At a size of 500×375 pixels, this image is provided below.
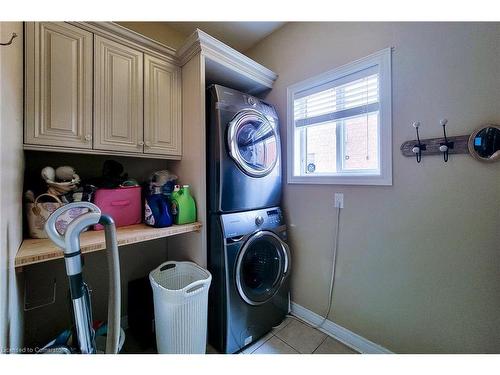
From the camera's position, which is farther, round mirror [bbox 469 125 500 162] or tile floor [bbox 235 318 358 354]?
tile floor [bbox 235 318 358 354]

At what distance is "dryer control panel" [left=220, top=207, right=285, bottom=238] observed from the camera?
1399 mm

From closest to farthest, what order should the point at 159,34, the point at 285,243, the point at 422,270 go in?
the point at 422,270 → the point at 285,243 → the point at 159,34

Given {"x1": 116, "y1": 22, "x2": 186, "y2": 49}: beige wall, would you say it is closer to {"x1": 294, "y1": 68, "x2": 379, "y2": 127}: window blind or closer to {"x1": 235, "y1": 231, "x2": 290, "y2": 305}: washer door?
{"x1": 294, "y1": 68, "x2": 379, "y2": 127}: window blind

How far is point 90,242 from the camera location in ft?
3.37

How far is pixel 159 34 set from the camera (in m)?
1.88

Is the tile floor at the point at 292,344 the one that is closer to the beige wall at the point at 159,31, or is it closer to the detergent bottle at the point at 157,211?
the detergent bottle at the point at 157,211

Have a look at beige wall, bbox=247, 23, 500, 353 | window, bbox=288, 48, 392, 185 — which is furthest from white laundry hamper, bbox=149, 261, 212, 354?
window, bbox=288, 48, 392, 185

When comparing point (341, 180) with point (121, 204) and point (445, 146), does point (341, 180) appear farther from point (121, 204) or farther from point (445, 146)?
point (121, 204)

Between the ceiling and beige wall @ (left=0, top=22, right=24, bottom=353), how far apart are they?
1.38 m

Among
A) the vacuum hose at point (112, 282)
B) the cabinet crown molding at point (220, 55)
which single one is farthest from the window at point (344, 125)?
the vacuum hose at point (112, 282)

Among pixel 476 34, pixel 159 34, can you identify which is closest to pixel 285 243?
pixel 476 34

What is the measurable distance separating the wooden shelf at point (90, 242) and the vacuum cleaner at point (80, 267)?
0.85 ft

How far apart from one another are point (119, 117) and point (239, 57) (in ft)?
3.39
